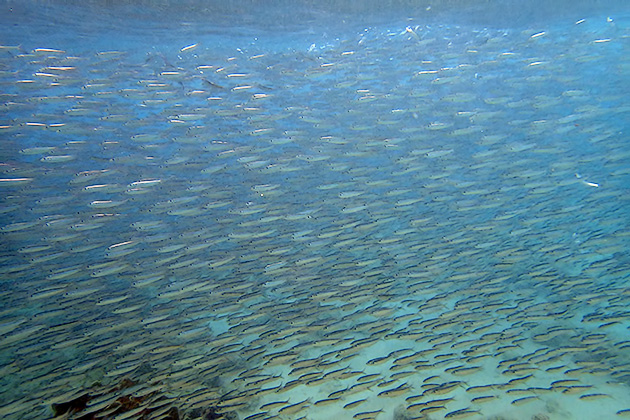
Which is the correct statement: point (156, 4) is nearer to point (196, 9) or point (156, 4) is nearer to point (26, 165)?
point (196, 9)

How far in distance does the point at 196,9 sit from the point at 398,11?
584 centimetres

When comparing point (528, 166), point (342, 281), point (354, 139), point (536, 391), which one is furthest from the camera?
point (528, 166)

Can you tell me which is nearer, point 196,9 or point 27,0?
point 27,0

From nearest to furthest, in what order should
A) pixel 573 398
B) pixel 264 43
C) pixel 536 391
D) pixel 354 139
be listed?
pixel 536 391, pixel 573 398, pixel 354 139, pixel 264 43

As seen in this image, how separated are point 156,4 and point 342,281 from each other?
8380mm

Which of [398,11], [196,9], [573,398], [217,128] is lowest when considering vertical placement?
[573,398]

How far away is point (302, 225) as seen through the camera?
1407 centimetres

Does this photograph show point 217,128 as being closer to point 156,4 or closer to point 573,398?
point 156,4

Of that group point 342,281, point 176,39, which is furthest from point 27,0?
point 342,281

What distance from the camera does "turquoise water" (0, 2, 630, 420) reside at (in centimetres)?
615

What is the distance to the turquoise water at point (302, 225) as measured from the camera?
20.2 ft

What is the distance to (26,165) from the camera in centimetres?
1059

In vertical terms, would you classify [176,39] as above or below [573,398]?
above

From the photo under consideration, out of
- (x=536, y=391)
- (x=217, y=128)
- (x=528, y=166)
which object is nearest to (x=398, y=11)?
(x=217, y=128)
